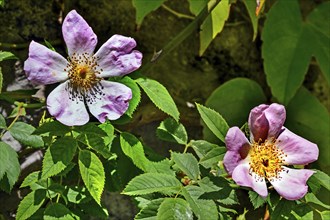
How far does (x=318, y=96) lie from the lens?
74.2 inches

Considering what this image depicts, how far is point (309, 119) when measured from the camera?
5.67 feet

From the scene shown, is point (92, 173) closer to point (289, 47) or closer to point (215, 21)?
point (215, 21)

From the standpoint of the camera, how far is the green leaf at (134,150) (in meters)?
1.13

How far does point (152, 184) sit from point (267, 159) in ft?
0.74

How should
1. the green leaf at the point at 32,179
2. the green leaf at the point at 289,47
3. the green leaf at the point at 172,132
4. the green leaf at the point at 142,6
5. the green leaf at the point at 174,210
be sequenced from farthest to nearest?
the green leaf at the point at 289,47 < the green leaf at the point at 142,6 < the green leaf at the point at 172,132 < the green leaf at the point at 32,179 < the green leaf at the point at 174,210

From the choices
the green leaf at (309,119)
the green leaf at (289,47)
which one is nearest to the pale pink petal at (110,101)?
the green leaf at (289,47)

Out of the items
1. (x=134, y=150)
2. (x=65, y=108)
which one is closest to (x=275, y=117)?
(x=134, y=150)

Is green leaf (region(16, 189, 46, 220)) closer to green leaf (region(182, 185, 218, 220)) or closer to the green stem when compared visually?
green leaf (region(182, 185, 218, 220))

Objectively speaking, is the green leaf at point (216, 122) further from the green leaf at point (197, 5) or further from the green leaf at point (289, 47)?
the green leaf at point (289, 47)

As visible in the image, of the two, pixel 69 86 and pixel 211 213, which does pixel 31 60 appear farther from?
pixel 211 213

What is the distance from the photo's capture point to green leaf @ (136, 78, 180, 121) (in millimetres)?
1129

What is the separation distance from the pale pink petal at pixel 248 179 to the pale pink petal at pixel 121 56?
0.23 meters

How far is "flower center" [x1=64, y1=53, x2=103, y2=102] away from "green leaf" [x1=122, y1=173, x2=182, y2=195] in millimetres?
164

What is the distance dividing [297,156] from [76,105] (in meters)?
0.38
